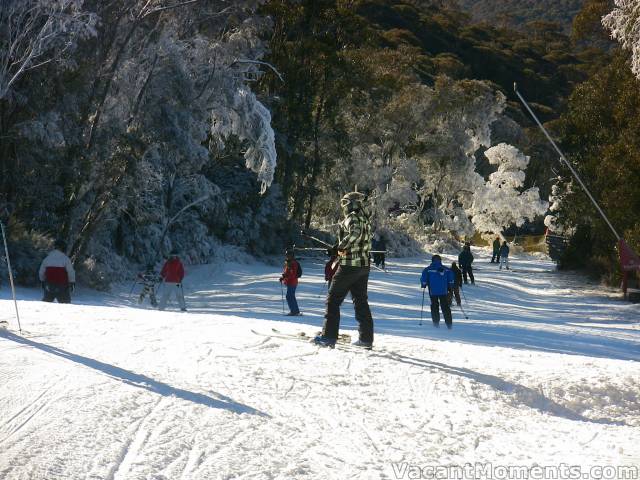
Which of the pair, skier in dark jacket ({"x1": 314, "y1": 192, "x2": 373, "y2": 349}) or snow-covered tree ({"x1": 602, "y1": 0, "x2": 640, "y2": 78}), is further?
snow-covered tree ({"x1": 602, "y1": 0, "x2": 640, "y2": 78})

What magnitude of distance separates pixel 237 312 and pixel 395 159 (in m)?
32.7

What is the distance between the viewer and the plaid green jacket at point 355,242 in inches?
357

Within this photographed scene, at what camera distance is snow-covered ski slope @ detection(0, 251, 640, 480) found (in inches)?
223

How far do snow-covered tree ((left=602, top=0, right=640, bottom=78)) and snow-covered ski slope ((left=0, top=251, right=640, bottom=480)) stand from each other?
43.8ft

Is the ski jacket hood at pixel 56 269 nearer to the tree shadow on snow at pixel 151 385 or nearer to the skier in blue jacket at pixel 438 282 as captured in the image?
the tree shadow on snow at pixel 151 385

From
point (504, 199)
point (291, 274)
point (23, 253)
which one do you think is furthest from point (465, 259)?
point (504, 199)

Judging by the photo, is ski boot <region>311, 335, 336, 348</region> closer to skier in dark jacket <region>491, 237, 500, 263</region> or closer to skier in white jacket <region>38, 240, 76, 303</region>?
skier in white jacket <region>38, 240, 76, 303</region>

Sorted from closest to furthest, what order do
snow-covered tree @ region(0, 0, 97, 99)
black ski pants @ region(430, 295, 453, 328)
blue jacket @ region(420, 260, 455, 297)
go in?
blue jacket @ region(420, 260, 455, 297)
black ski pants @ region(430, 295, 453, 328)
snow-covered tree @ region(0, 0, 97, 99)

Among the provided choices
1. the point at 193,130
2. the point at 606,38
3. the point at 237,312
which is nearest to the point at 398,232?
the point at 606,38

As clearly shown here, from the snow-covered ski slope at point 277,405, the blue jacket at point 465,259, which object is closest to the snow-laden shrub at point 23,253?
the snow-covered ski slope at point 277,405

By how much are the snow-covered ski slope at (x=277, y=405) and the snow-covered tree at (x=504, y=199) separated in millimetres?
47556

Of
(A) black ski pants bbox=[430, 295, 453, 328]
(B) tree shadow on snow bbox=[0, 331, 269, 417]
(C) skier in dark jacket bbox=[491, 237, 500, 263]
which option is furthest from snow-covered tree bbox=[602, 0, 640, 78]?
(C) skier in dark jacket bbox=[491, 237, 500, 263]

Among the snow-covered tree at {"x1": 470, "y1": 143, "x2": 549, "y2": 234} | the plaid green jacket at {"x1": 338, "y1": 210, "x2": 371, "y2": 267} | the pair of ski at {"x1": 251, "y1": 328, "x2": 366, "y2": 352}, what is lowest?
the pair of ski at {"x1": 251, "y1": 328, "x2": 366, "y2": 352}

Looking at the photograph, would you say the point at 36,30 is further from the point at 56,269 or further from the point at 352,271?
the point at 352,271
